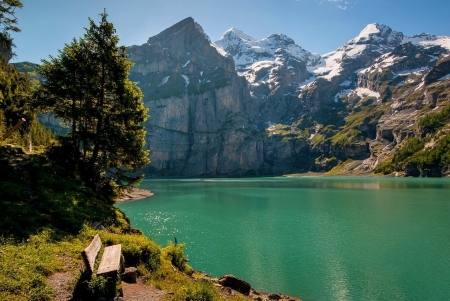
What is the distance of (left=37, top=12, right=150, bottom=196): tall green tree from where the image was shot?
2759 centimetres

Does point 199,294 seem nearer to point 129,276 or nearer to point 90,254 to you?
point 129,276

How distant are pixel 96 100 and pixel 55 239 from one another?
16.4m

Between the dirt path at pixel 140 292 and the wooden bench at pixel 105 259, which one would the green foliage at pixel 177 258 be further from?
the wooden bench at pixel 105 259

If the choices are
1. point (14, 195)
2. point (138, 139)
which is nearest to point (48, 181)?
point (14, 195)

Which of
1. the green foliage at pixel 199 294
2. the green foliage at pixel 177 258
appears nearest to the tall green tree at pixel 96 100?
the green foliage at pixel 177 258

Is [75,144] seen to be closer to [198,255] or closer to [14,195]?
[14,195]

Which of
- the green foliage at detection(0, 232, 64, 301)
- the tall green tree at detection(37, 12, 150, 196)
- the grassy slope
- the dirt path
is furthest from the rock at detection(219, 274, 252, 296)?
the tall green tree at detection(37, 12, 150, 196)

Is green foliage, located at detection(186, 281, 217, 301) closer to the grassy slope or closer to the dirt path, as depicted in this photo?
the grassy slope

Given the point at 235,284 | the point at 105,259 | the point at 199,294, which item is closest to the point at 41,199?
the point at 105,259

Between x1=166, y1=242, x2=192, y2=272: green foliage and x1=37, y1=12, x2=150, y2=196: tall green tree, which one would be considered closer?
x1=166, y1=242, x2=192, y2=272: green foliage

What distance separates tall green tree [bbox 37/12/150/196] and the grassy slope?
10.9 ft

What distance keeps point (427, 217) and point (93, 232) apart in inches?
2353

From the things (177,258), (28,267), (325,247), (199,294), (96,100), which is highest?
(96,100)

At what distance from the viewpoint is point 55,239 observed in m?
15.9
